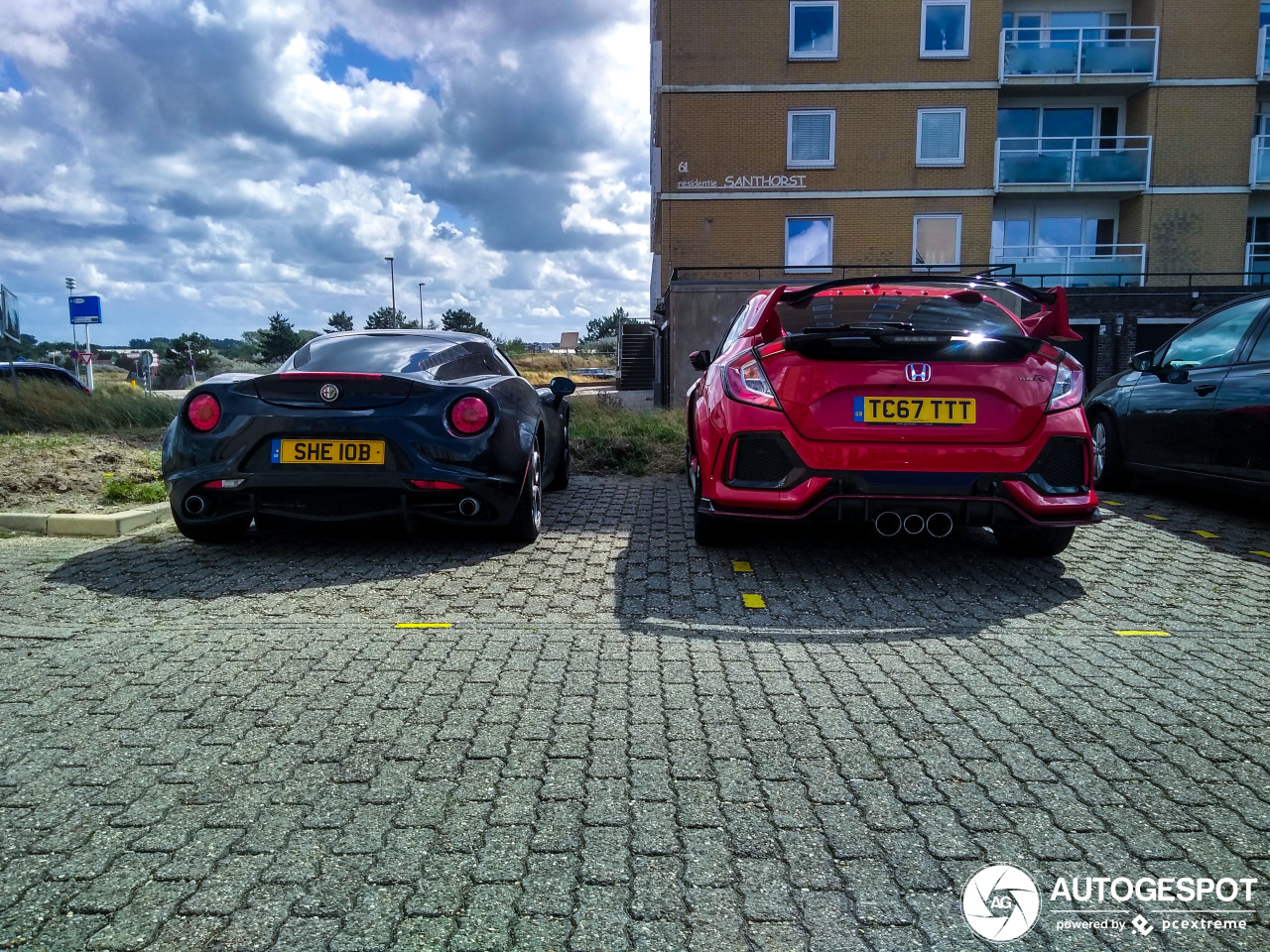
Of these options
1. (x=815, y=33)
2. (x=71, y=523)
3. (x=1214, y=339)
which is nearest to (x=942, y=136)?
(x=815, y=33)

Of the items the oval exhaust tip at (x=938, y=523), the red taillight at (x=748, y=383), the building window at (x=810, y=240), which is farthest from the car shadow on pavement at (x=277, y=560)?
the building window at (x=810, y=240)

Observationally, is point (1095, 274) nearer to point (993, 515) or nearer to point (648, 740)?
point (993, 515)

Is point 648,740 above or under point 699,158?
under

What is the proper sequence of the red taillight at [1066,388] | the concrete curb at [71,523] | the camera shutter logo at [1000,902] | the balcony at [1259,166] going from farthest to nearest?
the balcony at [1259,166], the concrete curb at [71,523], the red taillight at [1066,388], the camera shutter logo at [1000,902]

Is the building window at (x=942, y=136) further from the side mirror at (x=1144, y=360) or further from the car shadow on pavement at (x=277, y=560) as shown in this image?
the car shadow on pavement at (x=277, y=560)

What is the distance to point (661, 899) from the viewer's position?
6.19 feet

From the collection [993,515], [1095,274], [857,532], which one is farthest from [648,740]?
[1095,274]

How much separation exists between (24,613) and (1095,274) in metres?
29.4

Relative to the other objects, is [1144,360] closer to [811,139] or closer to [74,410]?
[74,410]

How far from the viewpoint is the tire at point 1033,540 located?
195 inches

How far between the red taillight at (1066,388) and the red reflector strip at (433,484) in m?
3.05

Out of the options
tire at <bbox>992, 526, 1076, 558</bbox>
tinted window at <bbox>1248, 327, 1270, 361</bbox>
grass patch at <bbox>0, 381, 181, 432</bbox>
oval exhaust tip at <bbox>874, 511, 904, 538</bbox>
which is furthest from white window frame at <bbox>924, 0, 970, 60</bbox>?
oval exhaust tip at <bbox>874, 511, 904, 538</bbox>

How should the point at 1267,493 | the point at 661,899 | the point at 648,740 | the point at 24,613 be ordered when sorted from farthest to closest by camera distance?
the point at 1267,493, the point at 24,613, the point at 648,740, the point at 661,899

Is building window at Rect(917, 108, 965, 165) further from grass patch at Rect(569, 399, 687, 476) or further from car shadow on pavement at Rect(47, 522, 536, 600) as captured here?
car shadow on pavement at Rect(47, 522, 536, 600)
